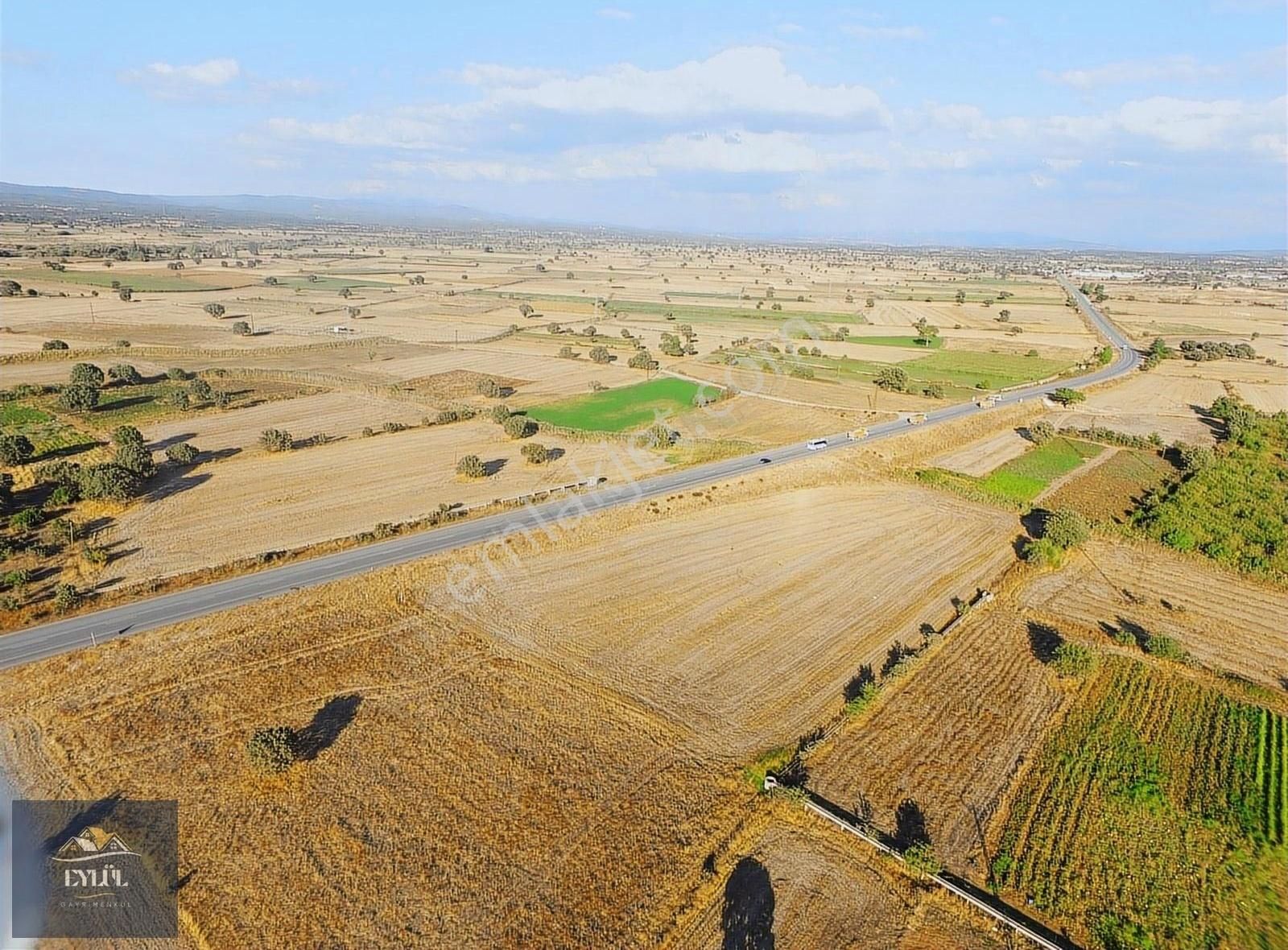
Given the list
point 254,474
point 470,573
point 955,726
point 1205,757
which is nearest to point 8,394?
point 254,474

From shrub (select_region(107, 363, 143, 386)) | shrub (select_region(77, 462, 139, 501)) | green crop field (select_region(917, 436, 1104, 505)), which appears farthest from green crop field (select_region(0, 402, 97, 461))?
green crop field (select_region(917, 436, 1104, 505))

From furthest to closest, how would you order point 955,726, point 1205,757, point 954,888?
point 955,726, point 1205,757, point 954,888

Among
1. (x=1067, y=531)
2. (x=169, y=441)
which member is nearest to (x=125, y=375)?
(x=169, y=441)

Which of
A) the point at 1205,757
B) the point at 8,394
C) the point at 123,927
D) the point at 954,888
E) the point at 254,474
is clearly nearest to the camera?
the point at 123,927

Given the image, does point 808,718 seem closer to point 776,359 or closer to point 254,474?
point 254,474

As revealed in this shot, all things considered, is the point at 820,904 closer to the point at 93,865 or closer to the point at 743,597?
the point at 743,597

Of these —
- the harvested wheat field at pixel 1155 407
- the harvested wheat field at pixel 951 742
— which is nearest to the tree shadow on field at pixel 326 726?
the harvested wheat field at pixel 951 742
